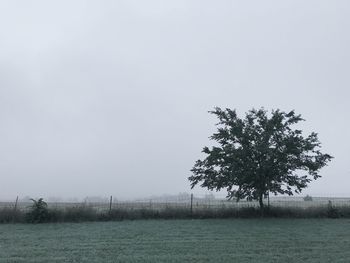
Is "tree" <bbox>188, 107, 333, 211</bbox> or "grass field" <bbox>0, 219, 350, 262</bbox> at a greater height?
"tree" <bbox>188, 107, 333, 211</bbox>

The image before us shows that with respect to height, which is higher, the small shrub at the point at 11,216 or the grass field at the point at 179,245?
the small shrub at the point at 11,216

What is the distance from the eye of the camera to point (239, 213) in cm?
2634

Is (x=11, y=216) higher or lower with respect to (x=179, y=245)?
higher

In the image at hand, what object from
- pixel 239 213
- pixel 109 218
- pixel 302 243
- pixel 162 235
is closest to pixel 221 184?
pixel 239 213

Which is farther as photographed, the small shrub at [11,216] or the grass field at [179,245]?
the small shrub at [11,216]

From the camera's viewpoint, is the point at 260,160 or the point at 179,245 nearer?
the point at 179,245

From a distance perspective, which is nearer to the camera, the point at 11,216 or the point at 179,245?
the point at 179,245

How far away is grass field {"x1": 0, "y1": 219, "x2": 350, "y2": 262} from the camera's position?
36.5 feet

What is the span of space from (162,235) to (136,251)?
412cm

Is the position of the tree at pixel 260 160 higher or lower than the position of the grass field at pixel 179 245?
higher

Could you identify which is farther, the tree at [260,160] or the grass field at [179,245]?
the tree at [260,160]

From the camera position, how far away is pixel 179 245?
531 inches

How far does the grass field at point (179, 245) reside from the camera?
11.1 m

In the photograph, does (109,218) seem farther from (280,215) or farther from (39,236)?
(280,215)
